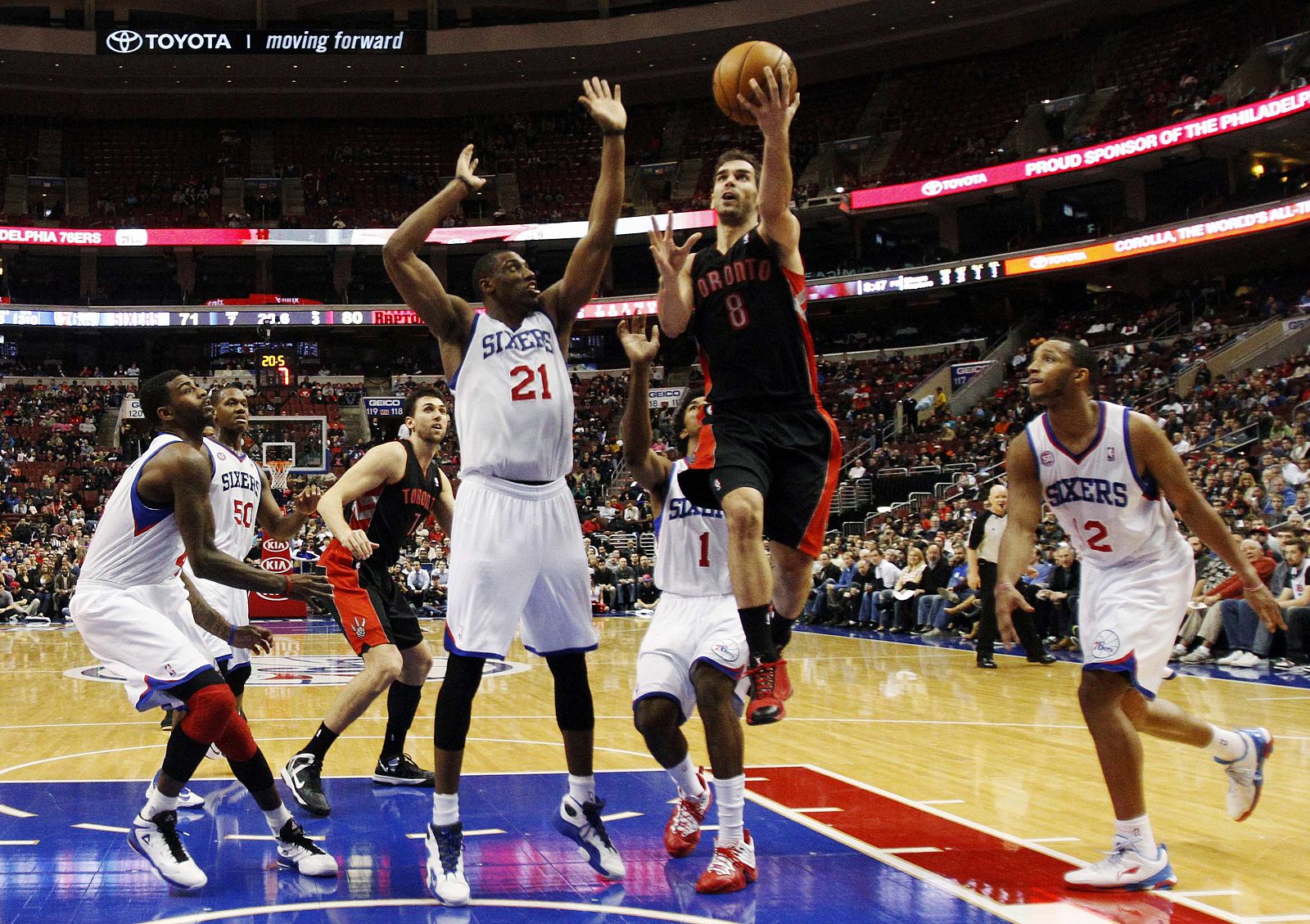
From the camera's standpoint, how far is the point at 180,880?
4.31 m

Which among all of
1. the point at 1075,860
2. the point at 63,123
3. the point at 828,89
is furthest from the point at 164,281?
the point at 1075,860

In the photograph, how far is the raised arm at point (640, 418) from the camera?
5.02 m

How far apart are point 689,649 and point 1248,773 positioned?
2331 mm

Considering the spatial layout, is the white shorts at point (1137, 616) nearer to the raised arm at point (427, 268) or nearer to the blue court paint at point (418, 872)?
the blue court paint at point (418, 872)

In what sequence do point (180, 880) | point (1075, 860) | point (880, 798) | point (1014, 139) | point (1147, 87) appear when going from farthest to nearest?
point (1014, 139), point (1147, 87), point (880, 798), point (1075, 860), point (180, 880)

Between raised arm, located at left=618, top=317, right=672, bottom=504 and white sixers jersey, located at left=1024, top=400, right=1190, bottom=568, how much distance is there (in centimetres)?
163

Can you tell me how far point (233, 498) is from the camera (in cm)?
654

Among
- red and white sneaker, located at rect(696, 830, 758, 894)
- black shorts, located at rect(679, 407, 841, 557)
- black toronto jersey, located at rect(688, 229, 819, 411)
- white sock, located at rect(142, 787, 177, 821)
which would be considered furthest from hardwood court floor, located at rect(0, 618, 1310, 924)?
black toronto jersey, located at rect(688, 229, 819, 411)

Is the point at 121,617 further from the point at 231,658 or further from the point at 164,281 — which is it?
the point at 164,281

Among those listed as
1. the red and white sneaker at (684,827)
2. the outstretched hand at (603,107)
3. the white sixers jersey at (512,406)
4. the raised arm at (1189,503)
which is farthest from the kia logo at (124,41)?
the raised arm at (1189,503)

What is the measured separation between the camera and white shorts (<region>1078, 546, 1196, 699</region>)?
4.51 meters

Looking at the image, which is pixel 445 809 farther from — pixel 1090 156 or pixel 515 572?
pixel 1090 156

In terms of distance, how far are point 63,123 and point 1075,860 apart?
4349cm

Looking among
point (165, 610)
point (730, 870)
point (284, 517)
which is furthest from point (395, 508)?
point (730, 870)
